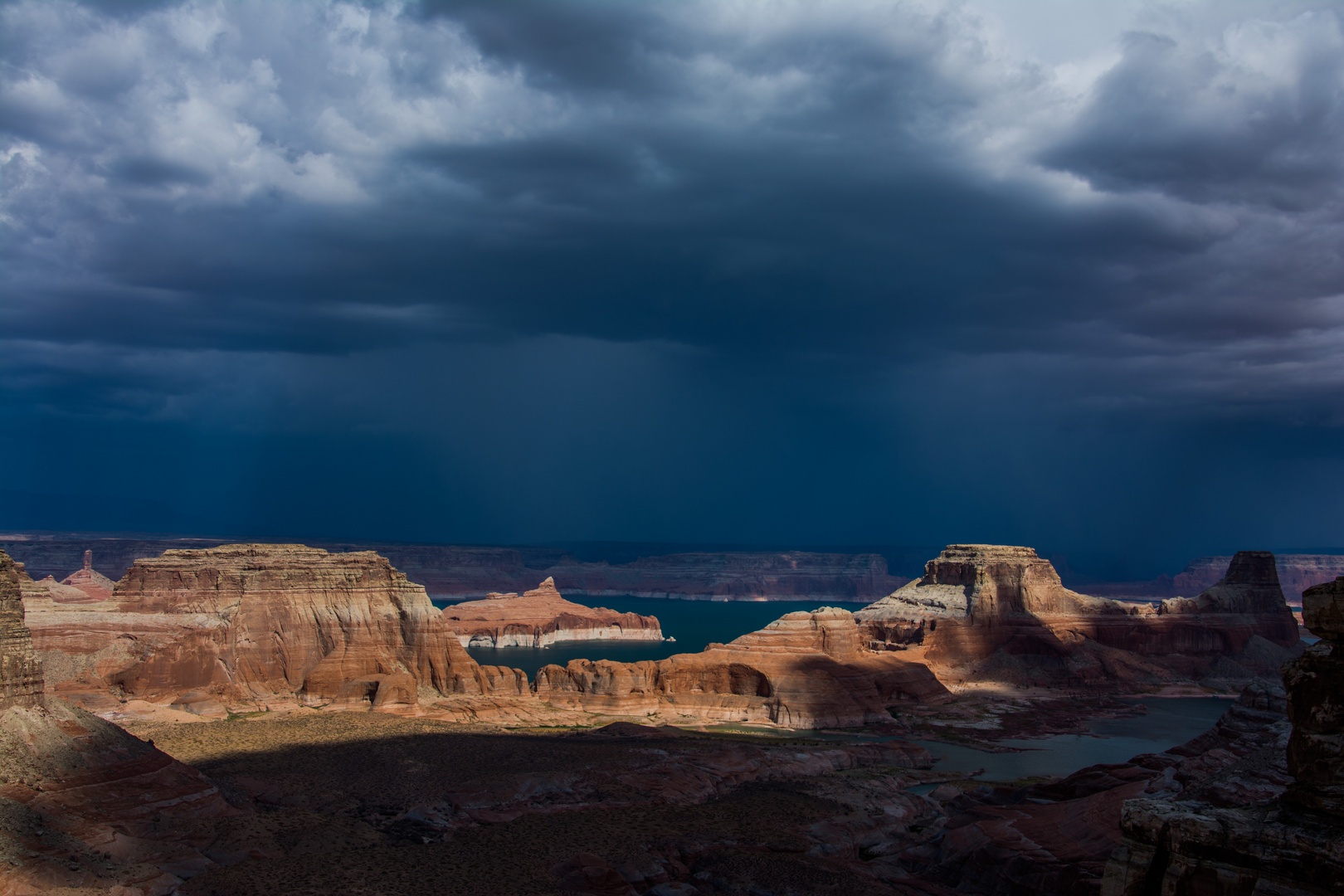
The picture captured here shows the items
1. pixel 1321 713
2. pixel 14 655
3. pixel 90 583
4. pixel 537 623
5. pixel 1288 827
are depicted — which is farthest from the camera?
pixel 537 623

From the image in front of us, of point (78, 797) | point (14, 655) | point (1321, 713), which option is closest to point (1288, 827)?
point (1321, 713)

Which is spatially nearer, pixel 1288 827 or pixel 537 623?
pixel 1288 827

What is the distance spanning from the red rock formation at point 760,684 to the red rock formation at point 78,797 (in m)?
48.4

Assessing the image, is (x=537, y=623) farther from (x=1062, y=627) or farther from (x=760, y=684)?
(x=760, y=684)

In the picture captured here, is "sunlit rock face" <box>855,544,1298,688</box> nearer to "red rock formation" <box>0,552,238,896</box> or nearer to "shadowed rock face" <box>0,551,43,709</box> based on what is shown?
"red rock formation" <box>0,552,238,896</box>

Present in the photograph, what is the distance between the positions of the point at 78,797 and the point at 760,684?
6044cm

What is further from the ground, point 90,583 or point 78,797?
point 90,583

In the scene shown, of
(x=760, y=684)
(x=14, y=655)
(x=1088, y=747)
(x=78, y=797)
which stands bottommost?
(x=1088, y=747)

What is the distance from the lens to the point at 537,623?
16900cm

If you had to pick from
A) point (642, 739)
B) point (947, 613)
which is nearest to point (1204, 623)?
point (947, 613)

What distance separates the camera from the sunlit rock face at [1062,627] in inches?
4513

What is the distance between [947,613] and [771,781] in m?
71.5

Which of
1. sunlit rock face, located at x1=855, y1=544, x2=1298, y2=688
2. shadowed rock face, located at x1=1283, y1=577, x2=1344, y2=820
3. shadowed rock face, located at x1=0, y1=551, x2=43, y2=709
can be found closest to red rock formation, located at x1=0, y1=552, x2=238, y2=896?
shadowed rock face, located at x1=0, y1=551, x2=43, y2=709

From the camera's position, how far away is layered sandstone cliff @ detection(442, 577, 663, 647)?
165m
